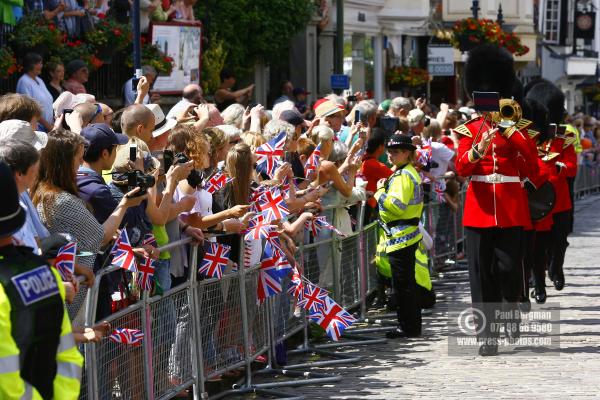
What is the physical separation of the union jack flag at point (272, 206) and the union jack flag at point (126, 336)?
7.38 ft

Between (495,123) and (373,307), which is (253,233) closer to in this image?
(495,123)

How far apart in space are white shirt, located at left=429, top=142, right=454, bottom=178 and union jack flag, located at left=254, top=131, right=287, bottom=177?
6435 millimetres

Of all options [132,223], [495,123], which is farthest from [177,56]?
[132,223]

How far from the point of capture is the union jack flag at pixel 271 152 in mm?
10203

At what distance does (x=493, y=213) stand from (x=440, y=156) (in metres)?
5.50

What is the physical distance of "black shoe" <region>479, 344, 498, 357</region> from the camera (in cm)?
1099

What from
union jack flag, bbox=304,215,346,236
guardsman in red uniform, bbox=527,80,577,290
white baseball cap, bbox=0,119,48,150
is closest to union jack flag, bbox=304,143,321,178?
union jack flag, bbox=304,215,346,236

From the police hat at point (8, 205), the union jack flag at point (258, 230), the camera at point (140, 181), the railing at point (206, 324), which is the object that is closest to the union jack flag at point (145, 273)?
the railing at point (206, 324)

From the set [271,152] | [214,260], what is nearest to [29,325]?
[214,260]

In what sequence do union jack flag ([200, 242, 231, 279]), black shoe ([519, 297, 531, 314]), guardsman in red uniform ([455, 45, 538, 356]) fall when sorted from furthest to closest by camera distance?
black shoe ([519, 297, 531, 314]) < guardsman in red uniform ([455, 45, 538, 356]) < union jack flag ([200, 242, 231, 279])

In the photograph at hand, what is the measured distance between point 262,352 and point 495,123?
2681 mm

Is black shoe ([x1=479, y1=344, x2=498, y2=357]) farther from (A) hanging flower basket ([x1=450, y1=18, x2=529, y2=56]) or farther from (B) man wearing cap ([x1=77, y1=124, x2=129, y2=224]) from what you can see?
(A) hanging flower basket ([x1=450, y1=18, x2=529, y2=56])

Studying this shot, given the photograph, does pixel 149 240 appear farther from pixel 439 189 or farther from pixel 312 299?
pixel 439 189

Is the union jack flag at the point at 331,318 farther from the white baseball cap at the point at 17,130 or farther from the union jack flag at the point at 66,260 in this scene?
the union jack flag at the point at 66,260
